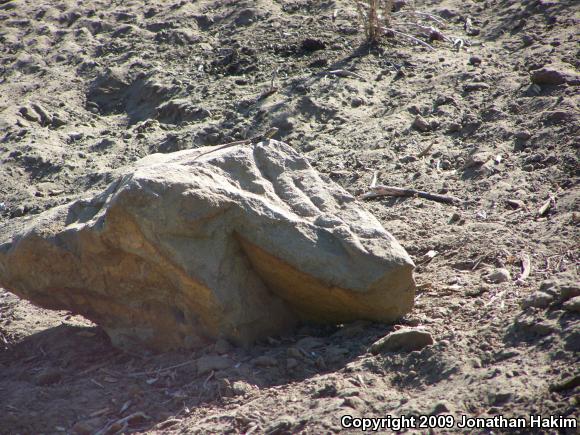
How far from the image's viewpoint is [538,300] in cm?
326

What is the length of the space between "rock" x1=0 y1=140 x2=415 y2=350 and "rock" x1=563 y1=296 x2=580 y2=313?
0.68m

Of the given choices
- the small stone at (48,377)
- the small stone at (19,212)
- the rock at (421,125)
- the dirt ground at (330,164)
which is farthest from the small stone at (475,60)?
the small stone at (48,377)

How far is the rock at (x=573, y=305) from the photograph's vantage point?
10.1ft

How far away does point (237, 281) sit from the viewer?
3578 mm

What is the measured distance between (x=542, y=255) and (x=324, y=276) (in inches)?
45.7

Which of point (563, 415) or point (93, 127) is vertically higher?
point (563, 415)

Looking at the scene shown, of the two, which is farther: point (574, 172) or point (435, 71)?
point (435, 71)

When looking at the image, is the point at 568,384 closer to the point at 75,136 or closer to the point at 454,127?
the point at 454,127

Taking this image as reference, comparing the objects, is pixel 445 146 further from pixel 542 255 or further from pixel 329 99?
pixel 542 255

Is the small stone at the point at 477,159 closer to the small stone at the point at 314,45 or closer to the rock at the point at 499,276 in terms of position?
the rock at the point at 499,276

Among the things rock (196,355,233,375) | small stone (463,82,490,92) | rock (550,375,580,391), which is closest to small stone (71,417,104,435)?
rock (196,355,233,375)

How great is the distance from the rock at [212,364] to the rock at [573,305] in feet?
4.64

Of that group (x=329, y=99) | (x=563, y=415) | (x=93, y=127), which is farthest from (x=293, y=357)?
(x=93, y=127)

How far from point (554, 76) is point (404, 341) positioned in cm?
281
